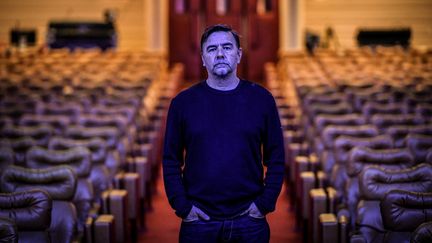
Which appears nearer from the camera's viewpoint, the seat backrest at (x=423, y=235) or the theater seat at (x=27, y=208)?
the seat backrest at (x=423, y=235)

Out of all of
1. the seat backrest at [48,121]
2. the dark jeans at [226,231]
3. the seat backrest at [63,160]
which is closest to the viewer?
the dark jeans at [226,231]

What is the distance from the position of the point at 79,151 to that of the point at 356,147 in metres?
1.60

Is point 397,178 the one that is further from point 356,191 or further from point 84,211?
point 84,211

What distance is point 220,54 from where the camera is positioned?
8.25 feet

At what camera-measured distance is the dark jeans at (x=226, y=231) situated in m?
2.49

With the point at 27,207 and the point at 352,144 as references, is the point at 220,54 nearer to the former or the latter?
the point at 27,207

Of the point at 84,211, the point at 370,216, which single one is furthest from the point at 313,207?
the point at 84,211

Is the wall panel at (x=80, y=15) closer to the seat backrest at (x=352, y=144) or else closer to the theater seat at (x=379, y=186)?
the seat backrest at (x=352, y=144)

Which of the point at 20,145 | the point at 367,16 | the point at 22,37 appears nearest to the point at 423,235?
the point at 20,145

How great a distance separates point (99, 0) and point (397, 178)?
1315 centimetres

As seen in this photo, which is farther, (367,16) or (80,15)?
(80,15)

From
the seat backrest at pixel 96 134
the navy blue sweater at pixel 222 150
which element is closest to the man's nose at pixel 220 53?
the navy blue sweater at pixel 222 150

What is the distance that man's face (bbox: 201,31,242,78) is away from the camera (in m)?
2.52

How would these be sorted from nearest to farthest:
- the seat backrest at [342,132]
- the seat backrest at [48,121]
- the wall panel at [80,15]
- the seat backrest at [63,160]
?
the seat backrest at [63,160], the seat backrest at [342,132], the seat backrest at [48,121], the wall panel at [80,15]
